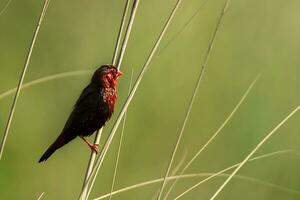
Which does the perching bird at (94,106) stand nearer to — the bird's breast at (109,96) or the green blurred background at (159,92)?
the bird's breast at (109,96)

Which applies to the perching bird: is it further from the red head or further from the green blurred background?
the green blurred background

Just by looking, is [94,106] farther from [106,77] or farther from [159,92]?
[159,92]

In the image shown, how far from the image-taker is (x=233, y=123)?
5.80 metres

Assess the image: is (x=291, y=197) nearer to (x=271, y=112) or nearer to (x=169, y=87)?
(x=271, y=112)

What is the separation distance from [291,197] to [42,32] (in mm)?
2040

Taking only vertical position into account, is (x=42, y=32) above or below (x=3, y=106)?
above

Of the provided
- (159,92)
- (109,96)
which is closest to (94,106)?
(109,96)

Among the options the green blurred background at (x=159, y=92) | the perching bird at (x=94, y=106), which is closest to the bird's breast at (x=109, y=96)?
the perching bird at (x=94, y=106)

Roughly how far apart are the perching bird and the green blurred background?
2.01m

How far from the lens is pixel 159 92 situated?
5.60 metres

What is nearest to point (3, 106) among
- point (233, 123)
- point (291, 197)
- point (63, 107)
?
point (63, 107)

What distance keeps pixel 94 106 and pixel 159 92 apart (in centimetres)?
281

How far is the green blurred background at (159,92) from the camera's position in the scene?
5238 mm

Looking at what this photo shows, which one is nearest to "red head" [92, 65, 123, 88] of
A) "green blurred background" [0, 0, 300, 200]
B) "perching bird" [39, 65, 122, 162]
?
"perching bird" [39, 65, 122, 162]
